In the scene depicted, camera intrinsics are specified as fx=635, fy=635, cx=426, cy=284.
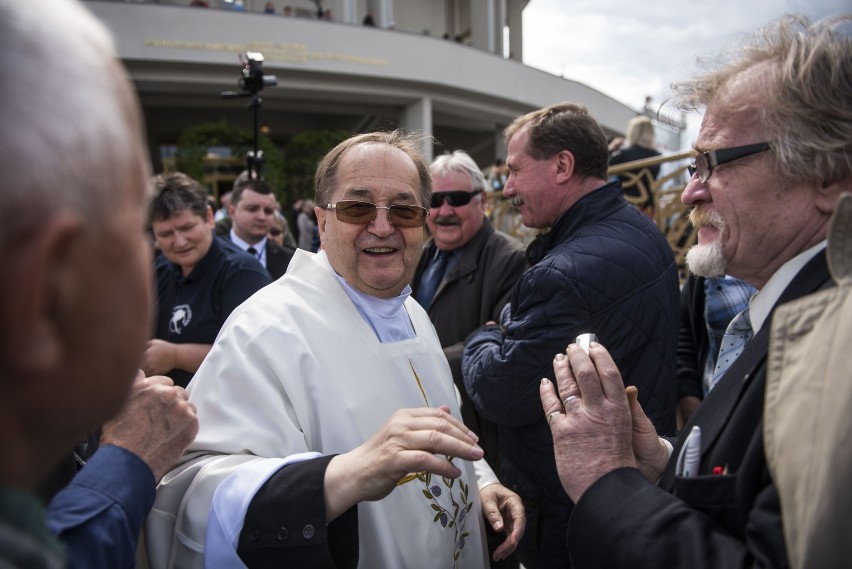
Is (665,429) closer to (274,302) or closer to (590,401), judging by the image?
(590,401)

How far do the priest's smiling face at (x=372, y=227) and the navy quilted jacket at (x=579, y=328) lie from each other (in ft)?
1.88

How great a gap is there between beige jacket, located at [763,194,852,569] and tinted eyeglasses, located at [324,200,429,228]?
4.23 feet

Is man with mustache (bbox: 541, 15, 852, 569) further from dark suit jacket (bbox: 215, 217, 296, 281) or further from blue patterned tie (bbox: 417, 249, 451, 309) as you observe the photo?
dark suit jacket (bbox: 215, 217, 296, 281)

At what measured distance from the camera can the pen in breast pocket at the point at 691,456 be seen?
120 cm

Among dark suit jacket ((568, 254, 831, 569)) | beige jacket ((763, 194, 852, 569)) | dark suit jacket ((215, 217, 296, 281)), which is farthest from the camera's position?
dark suit jacket ((215, 217, 296, 281))

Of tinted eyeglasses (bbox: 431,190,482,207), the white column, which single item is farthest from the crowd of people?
the white column

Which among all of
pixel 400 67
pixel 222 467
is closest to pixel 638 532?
pixel 222 467

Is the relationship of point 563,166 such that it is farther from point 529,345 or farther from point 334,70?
point 334,70

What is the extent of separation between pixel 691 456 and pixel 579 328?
1120 mm

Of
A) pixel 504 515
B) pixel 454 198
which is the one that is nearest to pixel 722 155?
pixel 504 515

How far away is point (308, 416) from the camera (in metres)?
1.68

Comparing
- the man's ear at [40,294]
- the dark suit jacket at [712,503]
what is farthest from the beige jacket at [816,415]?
the man's ear at [40,294]

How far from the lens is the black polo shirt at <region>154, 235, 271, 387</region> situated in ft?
10.5

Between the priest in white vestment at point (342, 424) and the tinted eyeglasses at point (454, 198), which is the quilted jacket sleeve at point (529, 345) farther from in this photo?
the tinted eyeglasses at point (454, 198)
